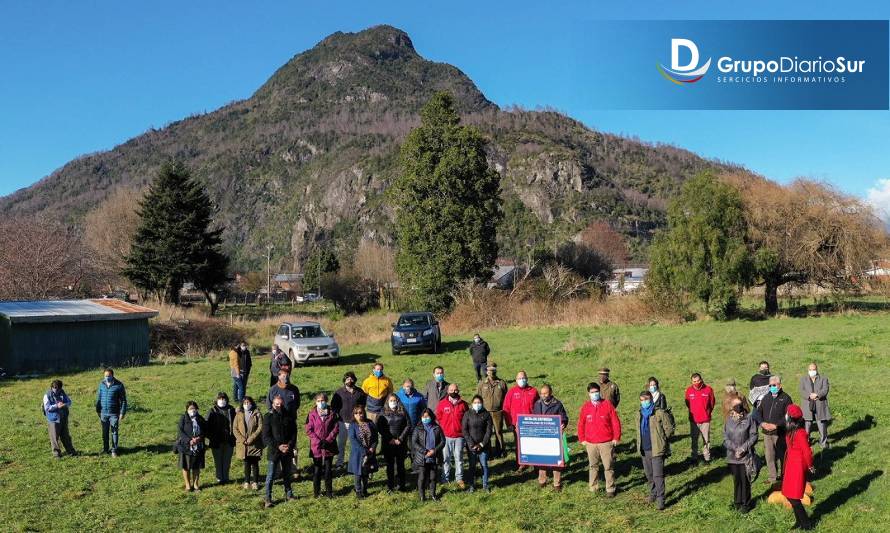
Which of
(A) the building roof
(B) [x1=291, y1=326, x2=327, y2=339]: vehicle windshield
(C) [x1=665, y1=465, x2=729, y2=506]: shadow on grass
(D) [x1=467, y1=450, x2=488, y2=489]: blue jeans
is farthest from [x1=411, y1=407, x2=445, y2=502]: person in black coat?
(A) the building roof

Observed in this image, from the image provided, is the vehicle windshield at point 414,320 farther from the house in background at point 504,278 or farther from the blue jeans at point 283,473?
the blue jeans at point 283,473

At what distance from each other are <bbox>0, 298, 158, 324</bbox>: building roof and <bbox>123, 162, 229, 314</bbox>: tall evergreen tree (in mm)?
21788

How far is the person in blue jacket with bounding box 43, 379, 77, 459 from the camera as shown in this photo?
44.6 ft

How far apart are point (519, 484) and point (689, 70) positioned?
24767 mm

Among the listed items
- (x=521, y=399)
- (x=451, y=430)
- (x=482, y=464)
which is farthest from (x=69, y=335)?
(x=482, y=464)

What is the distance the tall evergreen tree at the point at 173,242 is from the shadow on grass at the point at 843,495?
5103 cm

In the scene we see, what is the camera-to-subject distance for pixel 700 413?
12.3 m

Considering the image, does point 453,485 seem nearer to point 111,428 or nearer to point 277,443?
point 277,443

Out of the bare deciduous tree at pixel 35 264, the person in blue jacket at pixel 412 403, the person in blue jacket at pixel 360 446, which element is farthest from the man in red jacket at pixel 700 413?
the bare deciduous tree at pixel 35 264

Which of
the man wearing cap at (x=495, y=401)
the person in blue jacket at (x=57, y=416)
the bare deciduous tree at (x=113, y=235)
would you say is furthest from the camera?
the bare deciduous tree at (x=113, y=235)

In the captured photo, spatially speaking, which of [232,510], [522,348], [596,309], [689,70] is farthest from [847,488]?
[596,309]

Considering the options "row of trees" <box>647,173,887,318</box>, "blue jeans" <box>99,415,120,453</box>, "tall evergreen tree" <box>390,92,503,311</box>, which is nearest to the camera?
"blue jeans" <box>99,415,120,453</box>

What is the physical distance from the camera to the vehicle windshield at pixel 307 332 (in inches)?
1102

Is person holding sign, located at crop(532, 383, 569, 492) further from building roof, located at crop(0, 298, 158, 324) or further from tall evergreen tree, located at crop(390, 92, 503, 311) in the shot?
tall evergreen tree, located at crop(390, 92, 503, 311)
